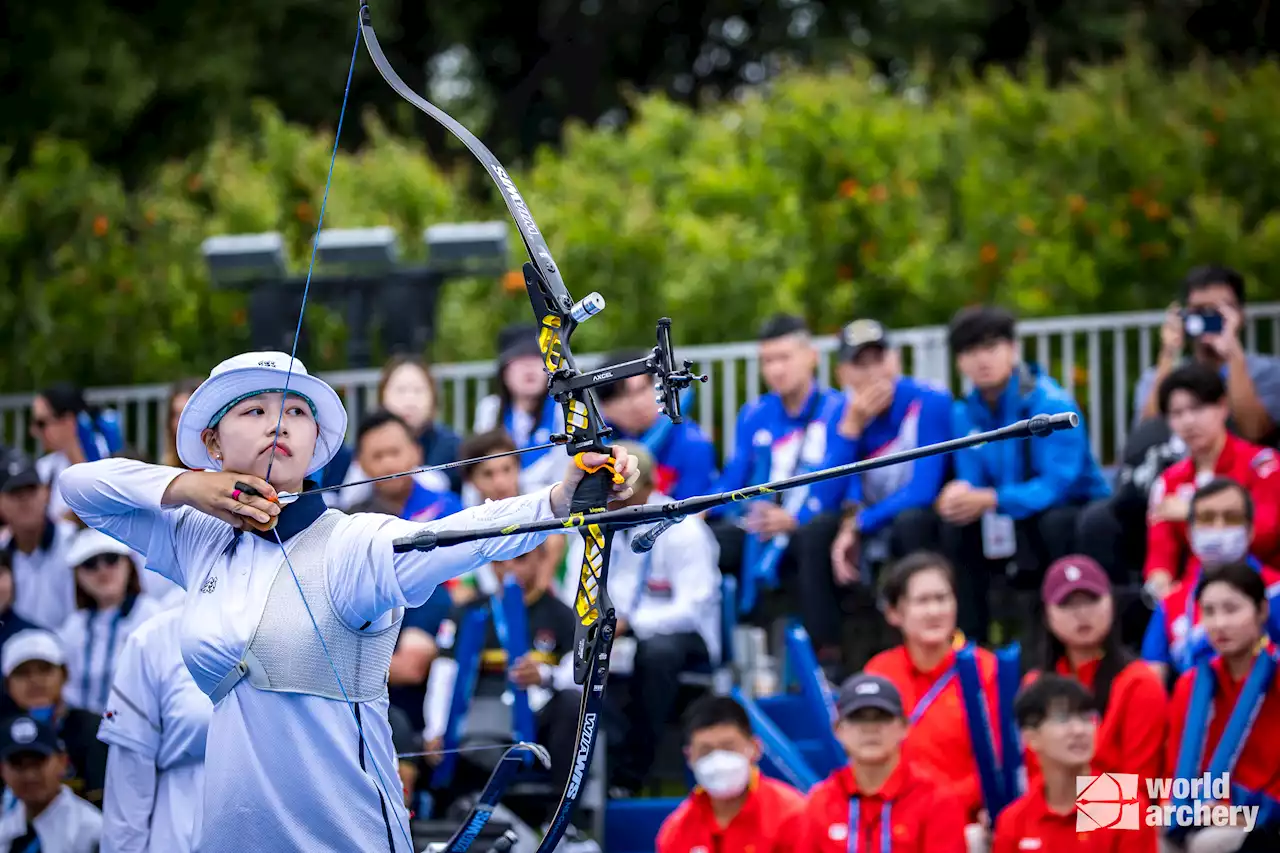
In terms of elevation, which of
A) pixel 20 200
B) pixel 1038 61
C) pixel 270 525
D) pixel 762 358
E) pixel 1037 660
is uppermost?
pixel 1038 61

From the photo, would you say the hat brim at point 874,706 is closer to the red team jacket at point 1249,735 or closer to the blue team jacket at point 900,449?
the red team jacket at point 1249,735

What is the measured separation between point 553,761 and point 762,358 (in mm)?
2273

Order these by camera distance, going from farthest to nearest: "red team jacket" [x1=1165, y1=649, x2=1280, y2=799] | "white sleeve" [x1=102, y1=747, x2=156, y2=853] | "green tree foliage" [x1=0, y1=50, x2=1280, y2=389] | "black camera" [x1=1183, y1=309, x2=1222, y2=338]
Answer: "green tree foliage" [x1=0, y1=50, x2=1280, y2=389] < "black camera" [x1=1183, y1=309, x2=1222, y2=338] < "red team jacket" [x1=1165, y1=649, x2=1280, y2=799] < "white sleeve" [x1=102, y1=747, x2=156, y2=853]

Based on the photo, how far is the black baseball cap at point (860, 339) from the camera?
798cm

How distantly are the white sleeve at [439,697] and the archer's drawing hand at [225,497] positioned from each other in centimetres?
312

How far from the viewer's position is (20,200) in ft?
41.4

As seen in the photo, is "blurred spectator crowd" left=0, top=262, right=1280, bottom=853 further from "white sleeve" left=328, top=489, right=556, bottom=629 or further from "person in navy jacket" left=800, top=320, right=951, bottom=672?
"white sleeve" left=328, top=489, right=556, bottom=629

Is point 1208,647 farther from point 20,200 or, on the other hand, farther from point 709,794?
point 20,200

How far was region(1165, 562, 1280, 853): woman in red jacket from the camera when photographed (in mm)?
6156

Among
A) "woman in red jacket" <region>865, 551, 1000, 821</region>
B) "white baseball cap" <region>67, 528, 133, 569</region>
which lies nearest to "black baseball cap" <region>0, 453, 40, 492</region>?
"white baseball cap" <region>67, 528, 133, 569</region>

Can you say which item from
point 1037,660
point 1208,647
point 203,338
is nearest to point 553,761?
point 1037,660

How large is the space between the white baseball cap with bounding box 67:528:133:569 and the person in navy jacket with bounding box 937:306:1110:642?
3655 millimetres

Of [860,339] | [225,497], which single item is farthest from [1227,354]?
[225,497]

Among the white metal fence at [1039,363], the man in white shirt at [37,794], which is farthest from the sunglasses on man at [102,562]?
the white metal fence at [1039,363]
